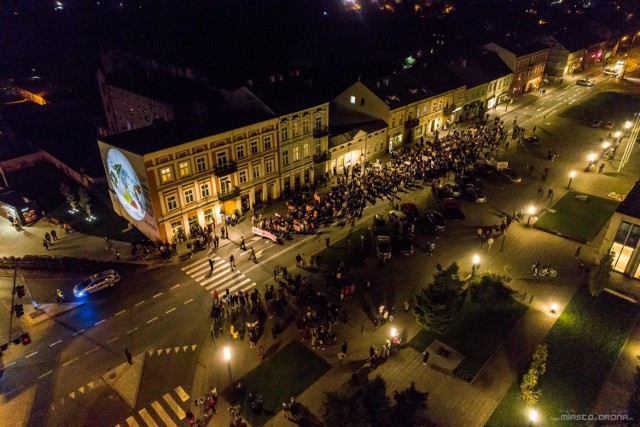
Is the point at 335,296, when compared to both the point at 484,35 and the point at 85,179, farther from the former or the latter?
the point at 484,35

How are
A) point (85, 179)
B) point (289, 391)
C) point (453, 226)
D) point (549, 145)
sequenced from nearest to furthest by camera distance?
point (289, 391), point (453, 226), point (85, 179), point (549, 145)

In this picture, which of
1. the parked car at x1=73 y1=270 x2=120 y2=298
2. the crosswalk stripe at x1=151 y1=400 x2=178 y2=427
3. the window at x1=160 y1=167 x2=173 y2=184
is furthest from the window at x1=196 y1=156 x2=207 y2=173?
the crosswalk stripe at x1=151 y1=400 x2=178 y2=427

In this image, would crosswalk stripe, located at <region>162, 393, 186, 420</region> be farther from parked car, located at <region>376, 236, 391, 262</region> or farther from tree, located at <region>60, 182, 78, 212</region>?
tree, located at <region>60, 182, 78, 212</region>

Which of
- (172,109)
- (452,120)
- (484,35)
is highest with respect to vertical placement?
(484,35)

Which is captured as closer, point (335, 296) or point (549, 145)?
point (335, 296)

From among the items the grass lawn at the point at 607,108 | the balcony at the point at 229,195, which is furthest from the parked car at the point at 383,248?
the grass lawn at the point at 607,108

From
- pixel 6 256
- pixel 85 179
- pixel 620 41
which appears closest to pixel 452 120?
pixel 85 179
